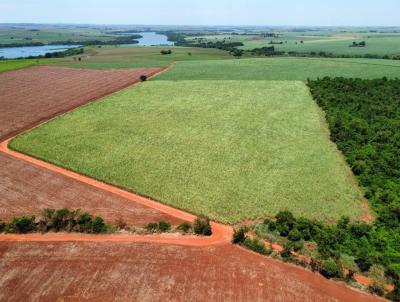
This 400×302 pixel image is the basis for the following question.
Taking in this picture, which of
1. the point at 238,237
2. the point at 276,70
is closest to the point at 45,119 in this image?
the point at 238,237

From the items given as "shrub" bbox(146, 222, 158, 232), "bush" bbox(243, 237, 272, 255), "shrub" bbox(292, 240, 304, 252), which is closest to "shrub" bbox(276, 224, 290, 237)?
"shrub" bbox(292, 240, 304, 252)

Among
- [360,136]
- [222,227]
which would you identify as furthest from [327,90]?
[222,227]

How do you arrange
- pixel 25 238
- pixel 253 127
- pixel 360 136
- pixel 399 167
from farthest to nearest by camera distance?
pixel 253 127 → pixel 360 136 → pixel 399 167 → pixel 25 238

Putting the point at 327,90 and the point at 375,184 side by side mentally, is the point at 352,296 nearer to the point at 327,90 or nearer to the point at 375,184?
the point at 375,184

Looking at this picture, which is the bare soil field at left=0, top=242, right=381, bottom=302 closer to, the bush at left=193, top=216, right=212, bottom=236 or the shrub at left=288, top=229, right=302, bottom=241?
the bush at left=193, top=216, right=212, bottom=236

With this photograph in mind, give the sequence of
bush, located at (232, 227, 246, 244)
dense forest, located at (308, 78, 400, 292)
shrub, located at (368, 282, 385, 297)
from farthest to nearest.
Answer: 1. bush, located at (232, 227, 246, 244)
2. dense forest, located at (308, 78, 400, 292)
3. shrub, located at (368, 282, 385, 297)

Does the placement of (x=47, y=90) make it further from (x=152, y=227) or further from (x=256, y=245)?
(x=256, y=245)

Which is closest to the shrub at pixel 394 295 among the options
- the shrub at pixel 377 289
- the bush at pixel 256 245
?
the shrub at pixel 377 289
